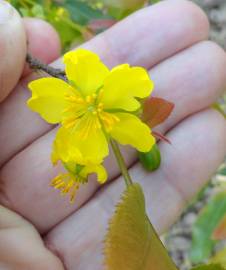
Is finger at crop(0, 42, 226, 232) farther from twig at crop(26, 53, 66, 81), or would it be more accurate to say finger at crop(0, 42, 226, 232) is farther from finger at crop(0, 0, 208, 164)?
twig at crop(26, 53, 66, 81)

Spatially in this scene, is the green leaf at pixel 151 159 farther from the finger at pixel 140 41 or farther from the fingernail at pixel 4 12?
the fingernail at pixel 4 12

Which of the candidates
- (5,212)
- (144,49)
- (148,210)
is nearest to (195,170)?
(148,210)

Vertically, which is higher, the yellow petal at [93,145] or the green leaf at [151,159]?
the yellow petal at [93,145]

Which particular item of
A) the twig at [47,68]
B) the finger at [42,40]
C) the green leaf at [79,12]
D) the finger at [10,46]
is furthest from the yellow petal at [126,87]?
the green leaf at [79,12]

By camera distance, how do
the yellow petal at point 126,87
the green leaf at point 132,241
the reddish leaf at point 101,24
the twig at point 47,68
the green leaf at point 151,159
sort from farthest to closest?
1. the reddish leaf at point 101,24
2. the green leaf at point 151,159
3. the twig at point 47,68
4. the yellow petal at point 126,87
5. the green leaf at point 132,241

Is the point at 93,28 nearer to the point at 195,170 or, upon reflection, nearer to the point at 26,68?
the point at 26,68

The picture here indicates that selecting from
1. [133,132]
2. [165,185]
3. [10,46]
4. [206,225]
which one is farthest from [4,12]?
[206,225]
